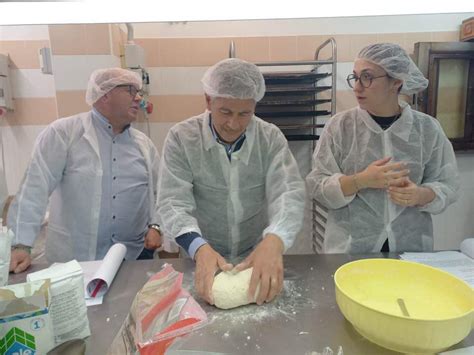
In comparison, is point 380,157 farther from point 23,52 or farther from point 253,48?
point 23,52

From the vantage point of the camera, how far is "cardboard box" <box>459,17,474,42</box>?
1.21 metres

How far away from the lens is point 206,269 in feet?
2.62

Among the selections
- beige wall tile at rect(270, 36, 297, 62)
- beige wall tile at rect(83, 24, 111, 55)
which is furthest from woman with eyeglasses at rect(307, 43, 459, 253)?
beige wall tile at rect(83, 24, 111, 55)

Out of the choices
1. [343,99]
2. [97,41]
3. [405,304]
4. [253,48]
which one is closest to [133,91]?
[97,41]

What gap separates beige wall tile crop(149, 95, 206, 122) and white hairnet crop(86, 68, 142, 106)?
0.12 metres

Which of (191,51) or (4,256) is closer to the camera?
(4,256)

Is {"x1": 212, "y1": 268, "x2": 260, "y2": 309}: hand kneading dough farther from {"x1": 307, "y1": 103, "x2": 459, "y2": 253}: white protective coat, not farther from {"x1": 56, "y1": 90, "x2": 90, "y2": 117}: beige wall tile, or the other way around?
{"x1": 56, "y1": 90, "x2": 90, "y2": 117}: beige wall tile

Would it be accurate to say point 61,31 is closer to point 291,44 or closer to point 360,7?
point 291,44

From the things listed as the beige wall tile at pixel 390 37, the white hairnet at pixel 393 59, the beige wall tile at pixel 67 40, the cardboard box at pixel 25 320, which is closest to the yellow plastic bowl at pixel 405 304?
the cardboard box at pixel 25 320

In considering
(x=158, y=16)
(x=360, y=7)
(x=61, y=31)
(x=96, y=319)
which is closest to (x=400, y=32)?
(x=360, y=7)

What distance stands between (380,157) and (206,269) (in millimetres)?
719

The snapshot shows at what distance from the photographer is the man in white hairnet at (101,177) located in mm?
1218

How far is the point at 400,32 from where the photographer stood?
129cm

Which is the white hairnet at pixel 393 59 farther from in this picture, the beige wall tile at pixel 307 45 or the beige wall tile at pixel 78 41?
Answer: the beige wall tile at pixel 78 41
